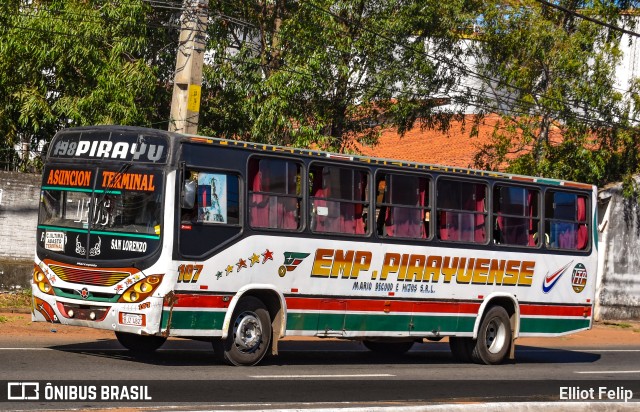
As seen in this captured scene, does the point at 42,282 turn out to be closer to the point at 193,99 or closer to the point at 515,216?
the point at 193,99

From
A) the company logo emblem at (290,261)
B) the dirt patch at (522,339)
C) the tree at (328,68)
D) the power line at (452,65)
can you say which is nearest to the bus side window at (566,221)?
the dirt patch at (522,339)

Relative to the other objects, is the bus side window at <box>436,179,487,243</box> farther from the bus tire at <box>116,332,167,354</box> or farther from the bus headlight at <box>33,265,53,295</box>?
the bus headlight at <box>33,265,53,295</box>

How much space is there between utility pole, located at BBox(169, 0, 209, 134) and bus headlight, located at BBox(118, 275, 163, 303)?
17.0 feet

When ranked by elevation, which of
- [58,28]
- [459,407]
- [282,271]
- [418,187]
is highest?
[58,28]

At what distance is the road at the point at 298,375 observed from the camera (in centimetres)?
1209

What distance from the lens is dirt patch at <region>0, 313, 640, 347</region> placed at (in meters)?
18.3

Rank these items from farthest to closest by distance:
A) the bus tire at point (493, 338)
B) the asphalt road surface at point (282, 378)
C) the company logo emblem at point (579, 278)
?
1. the company logo emblem at point (579, 278)
2. the bus tire at point (493, 338)
3. the asphalt road surface at point (282, 378)

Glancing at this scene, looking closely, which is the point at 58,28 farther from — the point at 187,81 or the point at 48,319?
the point at 48,319

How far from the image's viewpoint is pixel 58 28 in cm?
2131

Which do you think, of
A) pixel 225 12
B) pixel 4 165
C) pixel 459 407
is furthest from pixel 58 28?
pixel 459 407

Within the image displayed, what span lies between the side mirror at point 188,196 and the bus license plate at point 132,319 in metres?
1.47

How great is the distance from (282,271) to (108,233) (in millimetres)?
2518

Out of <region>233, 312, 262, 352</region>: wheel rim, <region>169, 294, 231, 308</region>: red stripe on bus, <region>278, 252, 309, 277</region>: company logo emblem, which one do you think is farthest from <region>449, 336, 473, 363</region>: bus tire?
<region>169, 294, 231, 308</region>: red stripe on bus

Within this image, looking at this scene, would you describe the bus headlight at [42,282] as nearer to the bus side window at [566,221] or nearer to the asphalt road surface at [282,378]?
the asphalt road surface at [282,378]
